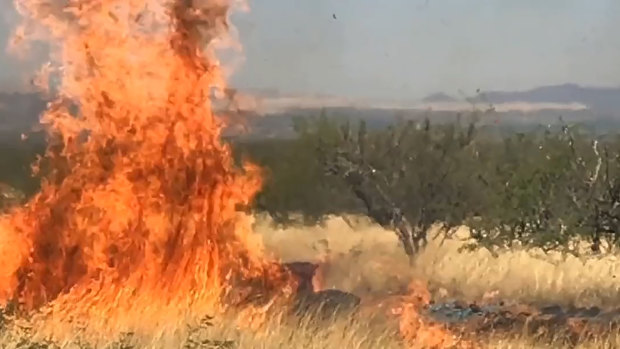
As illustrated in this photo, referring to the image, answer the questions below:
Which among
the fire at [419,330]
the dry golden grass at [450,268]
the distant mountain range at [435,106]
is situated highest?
the distant mountain range at [435,106]

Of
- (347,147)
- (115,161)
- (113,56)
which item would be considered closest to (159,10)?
(113,56)

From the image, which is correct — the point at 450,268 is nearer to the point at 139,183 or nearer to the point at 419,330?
the point at 419,330

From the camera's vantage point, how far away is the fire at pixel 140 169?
26.1 feet

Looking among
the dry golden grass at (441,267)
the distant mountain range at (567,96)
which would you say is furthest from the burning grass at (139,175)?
the distant mountain range at (567,96)

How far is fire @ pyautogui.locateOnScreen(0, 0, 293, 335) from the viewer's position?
7.97 meters

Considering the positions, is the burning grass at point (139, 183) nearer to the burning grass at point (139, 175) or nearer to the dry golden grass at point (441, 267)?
the burning grass at point (139, 175)

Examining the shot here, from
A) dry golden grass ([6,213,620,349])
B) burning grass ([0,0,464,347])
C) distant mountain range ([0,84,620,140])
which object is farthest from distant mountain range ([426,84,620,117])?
burning grass ([0,0,464,347])

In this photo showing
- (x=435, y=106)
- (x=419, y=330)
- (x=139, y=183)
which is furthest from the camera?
(x=435, y=106)

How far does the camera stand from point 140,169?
26.2 feet

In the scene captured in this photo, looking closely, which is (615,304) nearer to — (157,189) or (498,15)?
(498,15)

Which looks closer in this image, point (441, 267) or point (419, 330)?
point (419, 330)

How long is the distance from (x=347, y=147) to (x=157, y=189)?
1.61 m

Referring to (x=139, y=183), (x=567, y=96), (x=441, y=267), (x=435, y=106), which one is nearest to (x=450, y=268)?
(x=441, y=267)

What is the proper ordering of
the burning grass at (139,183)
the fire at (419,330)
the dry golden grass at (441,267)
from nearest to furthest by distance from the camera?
the fire at (419,330)
the burning grass at (139,183)
the dry golden grass at (441,267)
